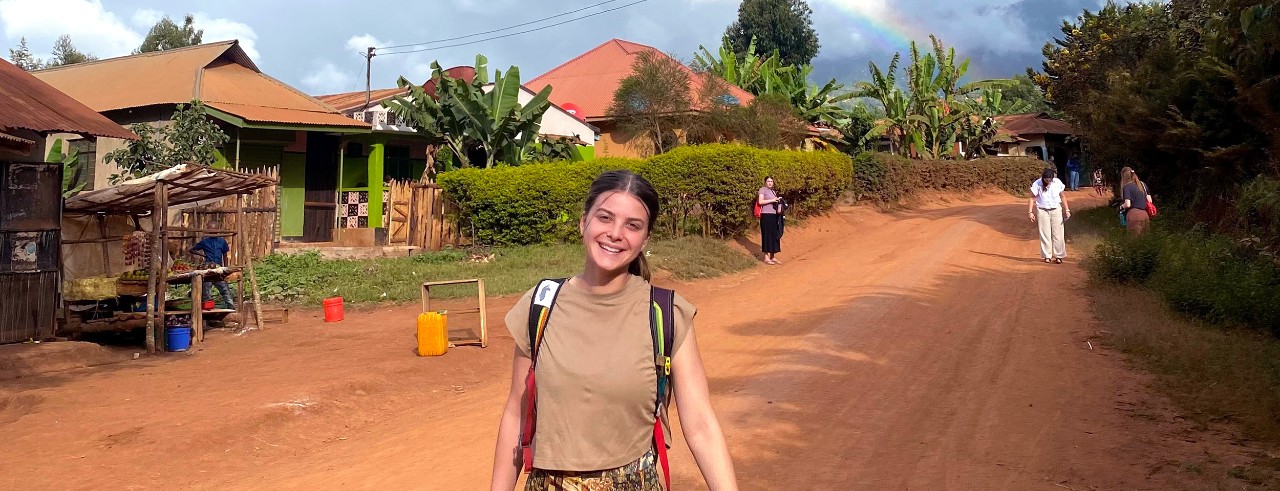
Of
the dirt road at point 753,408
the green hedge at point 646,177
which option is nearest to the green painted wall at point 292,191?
the green hedge at point 646,177

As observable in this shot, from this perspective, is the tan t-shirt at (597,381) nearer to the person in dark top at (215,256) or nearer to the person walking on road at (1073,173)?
the person in dark top at (215,256)

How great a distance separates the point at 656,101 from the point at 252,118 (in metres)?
11.5

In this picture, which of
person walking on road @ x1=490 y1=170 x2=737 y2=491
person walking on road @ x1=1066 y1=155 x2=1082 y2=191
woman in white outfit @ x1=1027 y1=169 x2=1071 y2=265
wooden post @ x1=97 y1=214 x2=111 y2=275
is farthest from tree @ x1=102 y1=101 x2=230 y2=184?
person walking on road @ x1=1066 y1=155 x2=1082 y2=191

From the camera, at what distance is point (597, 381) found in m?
2.62

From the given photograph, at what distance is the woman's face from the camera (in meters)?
2.67

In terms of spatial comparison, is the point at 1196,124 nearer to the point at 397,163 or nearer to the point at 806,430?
the point at 806,430

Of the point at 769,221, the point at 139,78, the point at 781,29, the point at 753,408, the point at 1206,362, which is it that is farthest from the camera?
the point at 781,29

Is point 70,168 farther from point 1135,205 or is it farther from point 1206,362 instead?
point 1135,205

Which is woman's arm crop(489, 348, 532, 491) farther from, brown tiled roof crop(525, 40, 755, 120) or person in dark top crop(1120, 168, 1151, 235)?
brown tiled roof crop(525, 40, 755, 120)

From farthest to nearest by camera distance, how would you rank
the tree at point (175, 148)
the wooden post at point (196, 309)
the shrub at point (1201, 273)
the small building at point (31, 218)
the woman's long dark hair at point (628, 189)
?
the tree at point (175, 148)
the wooden post at point (196, 309)
the small building at point (31, 218)
the shrub at point (1201, 273)
the woman's long dark hair at point (628, 189)

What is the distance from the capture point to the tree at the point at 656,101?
26703 mm

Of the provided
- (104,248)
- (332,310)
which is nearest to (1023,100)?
(332,310)

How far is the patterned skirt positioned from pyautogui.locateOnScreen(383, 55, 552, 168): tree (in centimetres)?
1917

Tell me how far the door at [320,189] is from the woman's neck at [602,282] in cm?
1997
